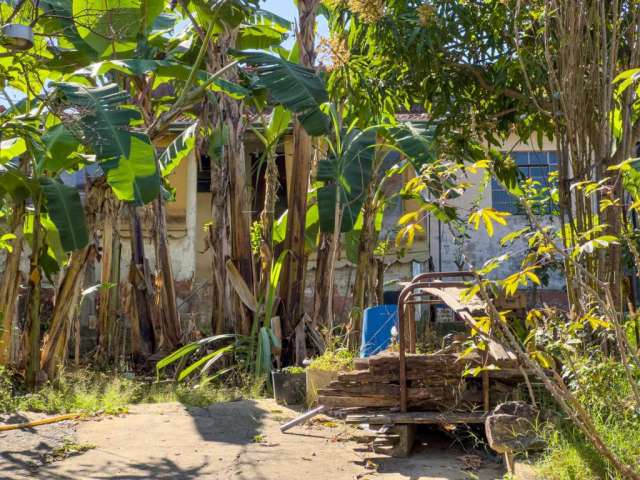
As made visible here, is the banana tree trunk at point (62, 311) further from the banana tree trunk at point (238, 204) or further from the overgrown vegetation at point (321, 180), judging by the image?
the banana tree trunk at point (238, 204)

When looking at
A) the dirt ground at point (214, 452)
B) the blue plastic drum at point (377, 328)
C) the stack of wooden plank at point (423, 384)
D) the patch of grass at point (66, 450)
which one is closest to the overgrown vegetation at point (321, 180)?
the blue plastic drum at point (377, 328)

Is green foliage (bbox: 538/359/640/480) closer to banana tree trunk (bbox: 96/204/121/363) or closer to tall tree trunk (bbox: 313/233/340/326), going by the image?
tall tree trunk (bbox: 313/233/340/326)

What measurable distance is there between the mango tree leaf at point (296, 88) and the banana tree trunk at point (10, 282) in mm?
3076

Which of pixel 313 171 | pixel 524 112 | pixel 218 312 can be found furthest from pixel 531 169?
pixel 524 112

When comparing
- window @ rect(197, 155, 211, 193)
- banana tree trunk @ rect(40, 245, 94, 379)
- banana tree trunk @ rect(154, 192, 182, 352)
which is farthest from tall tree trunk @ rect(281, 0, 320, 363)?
window @ rect(197, 155, 211, 193)

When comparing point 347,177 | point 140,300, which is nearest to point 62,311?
point 140,300

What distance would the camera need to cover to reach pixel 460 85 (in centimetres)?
594

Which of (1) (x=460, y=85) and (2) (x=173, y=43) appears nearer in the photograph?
(1) (x=460, y=85)

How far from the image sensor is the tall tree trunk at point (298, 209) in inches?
417

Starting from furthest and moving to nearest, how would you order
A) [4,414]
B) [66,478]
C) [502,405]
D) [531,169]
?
1. [531,169]
2. [4,414]
3. [66,478]
4. [502,405]

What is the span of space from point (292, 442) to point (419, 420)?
4.41ft

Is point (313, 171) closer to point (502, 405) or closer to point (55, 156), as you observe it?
point (55, 156)

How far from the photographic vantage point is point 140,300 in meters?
11.8

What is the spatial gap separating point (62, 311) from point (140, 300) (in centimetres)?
240
